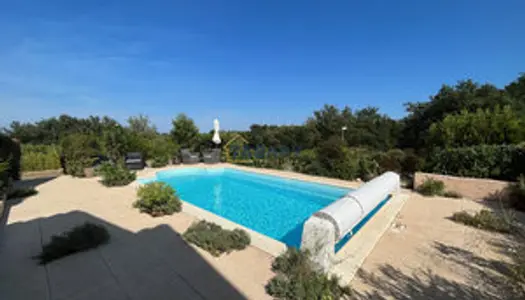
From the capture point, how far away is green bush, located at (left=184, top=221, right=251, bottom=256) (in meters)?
2.80

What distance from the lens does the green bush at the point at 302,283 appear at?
74.7 inches

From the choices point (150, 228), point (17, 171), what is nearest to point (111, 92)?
point (17, 171)

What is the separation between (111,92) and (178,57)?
21.3 ft

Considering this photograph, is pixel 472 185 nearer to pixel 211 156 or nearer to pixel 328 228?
pixel 328 228

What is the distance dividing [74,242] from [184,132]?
997 centimetres

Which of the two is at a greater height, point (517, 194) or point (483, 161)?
point (483, 161)

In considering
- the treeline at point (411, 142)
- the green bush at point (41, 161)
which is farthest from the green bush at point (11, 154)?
the treeline at point (411, 142)

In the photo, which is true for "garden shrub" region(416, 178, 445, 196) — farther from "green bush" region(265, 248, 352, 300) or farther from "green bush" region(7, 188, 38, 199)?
"green bush" region(7, 188, 38, 199)

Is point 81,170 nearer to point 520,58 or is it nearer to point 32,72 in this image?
point 32,72

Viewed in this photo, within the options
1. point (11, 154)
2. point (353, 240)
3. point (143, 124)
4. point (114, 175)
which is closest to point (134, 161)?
point (114, 175)

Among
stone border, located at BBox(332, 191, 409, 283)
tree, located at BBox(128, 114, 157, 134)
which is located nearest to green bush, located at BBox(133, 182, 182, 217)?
stone border, located at BBox(332, 191, 409, 283)

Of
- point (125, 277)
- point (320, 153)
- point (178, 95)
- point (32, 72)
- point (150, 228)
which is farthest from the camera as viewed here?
point (178, 95)

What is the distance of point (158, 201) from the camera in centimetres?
417

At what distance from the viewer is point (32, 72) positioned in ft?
32.6
